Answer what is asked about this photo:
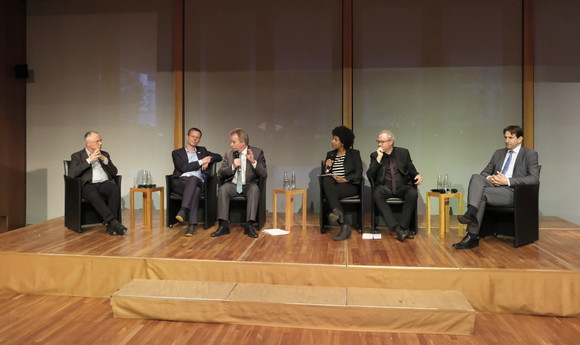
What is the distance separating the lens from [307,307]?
2.98 meters

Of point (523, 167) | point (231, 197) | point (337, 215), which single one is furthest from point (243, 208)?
point (523, 167)

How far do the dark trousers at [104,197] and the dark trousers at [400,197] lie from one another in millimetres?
2615

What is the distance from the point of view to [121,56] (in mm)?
6199

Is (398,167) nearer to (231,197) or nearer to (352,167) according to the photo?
(352,167)

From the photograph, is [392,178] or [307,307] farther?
[392,178]

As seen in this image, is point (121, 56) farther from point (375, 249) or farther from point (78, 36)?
point (375, 249)

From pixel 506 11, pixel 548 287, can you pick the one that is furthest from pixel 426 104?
pixel 548 287

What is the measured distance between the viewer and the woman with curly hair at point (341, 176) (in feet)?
14.7

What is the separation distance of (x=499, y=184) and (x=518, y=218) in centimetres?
33

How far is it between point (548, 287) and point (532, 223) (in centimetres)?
103

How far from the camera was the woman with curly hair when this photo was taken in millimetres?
4473

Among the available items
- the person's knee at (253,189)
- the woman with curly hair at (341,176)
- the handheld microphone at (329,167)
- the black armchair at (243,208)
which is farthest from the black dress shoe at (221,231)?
the handheld microphone at (329,167)

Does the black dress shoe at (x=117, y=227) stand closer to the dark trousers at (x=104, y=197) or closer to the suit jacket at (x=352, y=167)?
the dark trousers at (x=104, y=197)

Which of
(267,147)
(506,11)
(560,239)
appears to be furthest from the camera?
(267,147)
